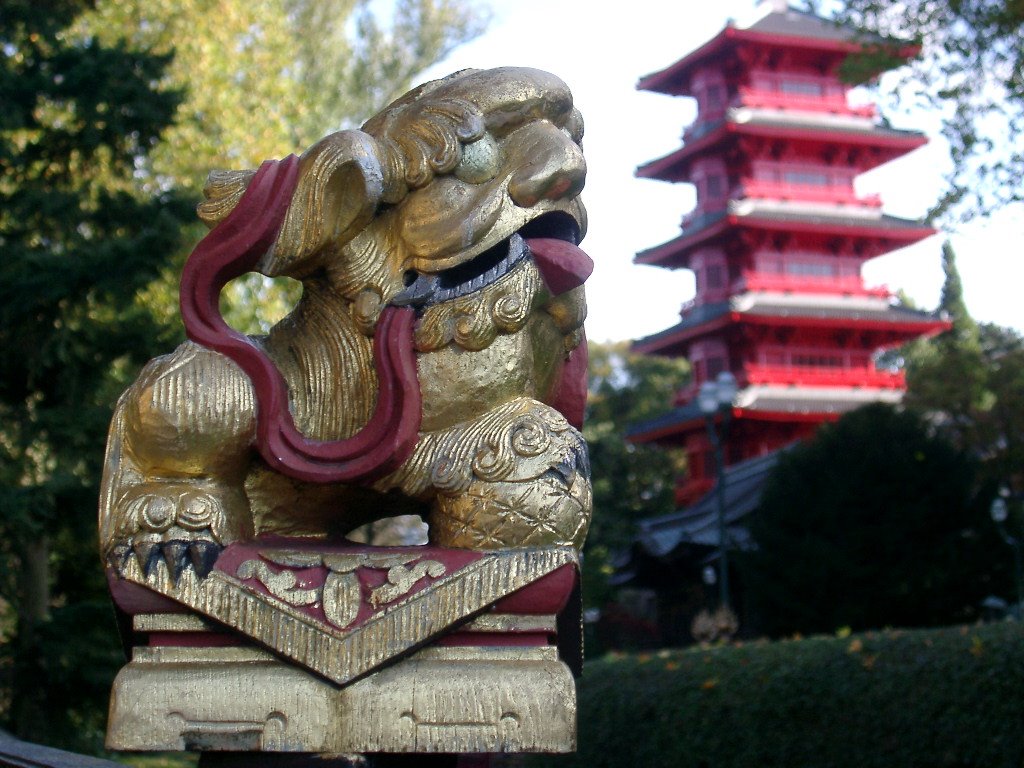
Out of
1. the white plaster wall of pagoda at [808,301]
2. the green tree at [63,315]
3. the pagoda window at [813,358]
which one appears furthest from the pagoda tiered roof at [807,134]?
the green tree at [63,315]

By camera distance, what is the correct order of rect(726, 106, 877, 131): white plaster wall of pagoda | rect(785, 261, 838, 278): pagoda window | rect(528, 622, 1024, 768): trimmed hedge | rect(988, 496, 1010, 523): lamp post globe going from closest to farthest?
rect(528, 622, 1024, 768): trimmed hedge, rect(988, 496, 1010, 523): lamp post globe, rect(726, 106, 877, 131): white plaster wall of pagoda, rect(785, 261, 838, 278): pagoda window

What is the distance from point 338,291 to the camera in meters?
1.82

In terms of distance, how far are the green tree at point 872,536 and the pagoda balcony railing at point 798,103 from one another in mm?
11632

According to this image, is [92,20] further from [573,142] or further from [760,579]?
[573,142]

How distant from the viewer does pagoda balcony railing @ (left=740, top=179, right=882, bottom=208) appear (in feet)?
68.6

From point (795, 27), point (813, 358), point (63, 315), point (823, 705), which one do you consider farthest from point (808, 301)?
point (823, 705)

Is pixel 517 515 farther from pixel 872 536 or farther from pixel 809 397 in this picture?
pixel 809 397

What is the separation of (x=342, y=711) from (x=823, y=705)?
12.2ft

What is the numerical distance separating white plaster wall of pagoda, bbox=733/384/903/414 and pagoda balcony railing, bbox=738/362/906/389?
92 mm

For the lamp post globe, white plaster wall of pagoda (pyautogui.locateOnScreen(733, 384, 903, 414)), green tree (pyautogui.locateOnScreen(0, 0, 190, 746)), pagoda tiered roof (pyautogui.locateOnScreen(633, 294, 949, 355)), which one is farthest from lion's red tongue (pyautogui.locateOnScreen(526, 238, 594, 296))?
pagoda tiered roof (pyautogui.locateOnScreen(633, 294, 949, 355))

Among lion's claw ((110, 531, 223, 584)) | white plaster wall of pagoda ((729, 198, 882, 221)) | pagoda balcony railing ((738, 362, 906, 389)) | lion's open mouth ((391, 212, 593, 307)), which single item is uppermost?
white plaster wall of pagoda ((729, 198, 882, 221))

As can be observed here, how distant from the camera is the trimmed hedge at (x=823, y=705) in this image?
4.26 metres

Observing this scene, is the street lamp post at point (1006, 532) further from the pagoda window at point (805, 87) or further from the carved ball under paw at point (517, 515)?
the pagoda window at point (805, 87)

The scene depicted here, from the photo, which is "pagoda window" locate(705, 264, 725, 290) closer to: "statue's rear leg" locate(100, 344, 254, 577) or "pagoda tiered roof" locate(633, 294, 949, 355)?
"pagoda tiered roof" locate(633, 294, 949, 355)
